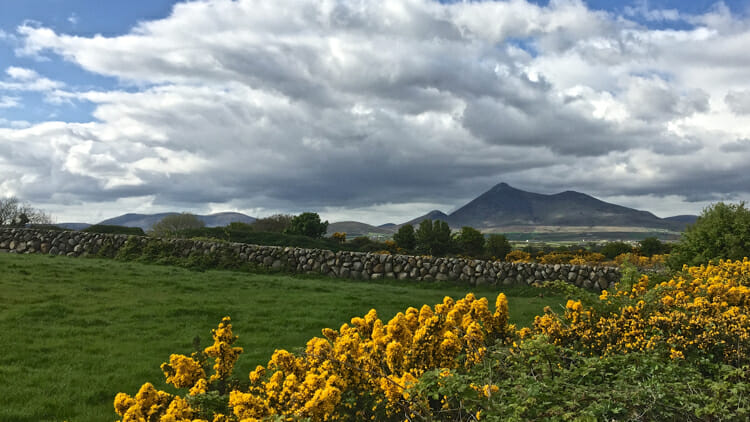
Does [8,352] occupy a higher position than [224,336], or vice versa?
[224,336]

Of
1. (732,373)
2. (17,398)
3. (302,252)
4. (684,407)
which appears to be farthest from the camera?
(302,252)

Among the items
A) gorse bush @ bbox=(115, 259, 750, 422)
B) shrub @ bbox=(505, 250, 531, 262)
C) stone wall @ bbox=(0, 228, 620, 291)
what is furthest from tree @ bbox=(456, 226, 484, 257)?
gorse bush @ bbox=(115, 259, 750, 422)

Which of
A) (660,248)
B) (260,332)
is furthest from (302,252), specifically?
(660,248)

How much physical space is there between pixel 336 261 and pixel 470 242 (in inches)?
411

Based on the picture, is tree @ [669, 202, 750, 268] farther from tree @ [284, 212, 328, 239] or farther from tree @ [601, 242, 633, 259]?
tree @ [284, 212, 328, 239]

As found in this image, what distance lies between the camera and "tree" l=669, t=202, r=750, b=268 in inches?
448

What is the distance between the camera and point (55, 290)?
1137 centimetres

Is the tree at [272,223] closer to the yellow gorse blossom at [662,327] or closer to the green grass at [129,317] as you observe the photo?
the green grass at [129,317]

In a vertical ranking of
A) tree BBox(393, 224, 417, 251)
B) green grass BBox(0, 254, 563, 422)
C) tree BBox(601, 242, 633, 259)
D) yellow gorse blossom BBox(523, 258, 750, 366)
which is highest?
Answer: tree BBox(393, 224, 417, 251)

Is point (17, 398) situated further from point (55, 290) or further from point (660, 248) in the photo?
point (660, 248)

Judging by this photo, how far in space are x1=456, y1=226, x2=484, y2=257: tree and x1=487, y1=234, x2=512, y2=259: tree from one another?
505 millimetres

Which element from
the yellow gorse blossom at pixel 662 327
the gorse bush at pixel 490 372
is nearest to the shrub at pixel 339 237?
the yellow gorse blossom at pixel 662 327

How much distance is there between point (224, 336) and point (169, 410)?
1.01 metres

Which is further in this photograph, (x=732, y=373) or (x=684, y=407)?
(x=732, y=373)
